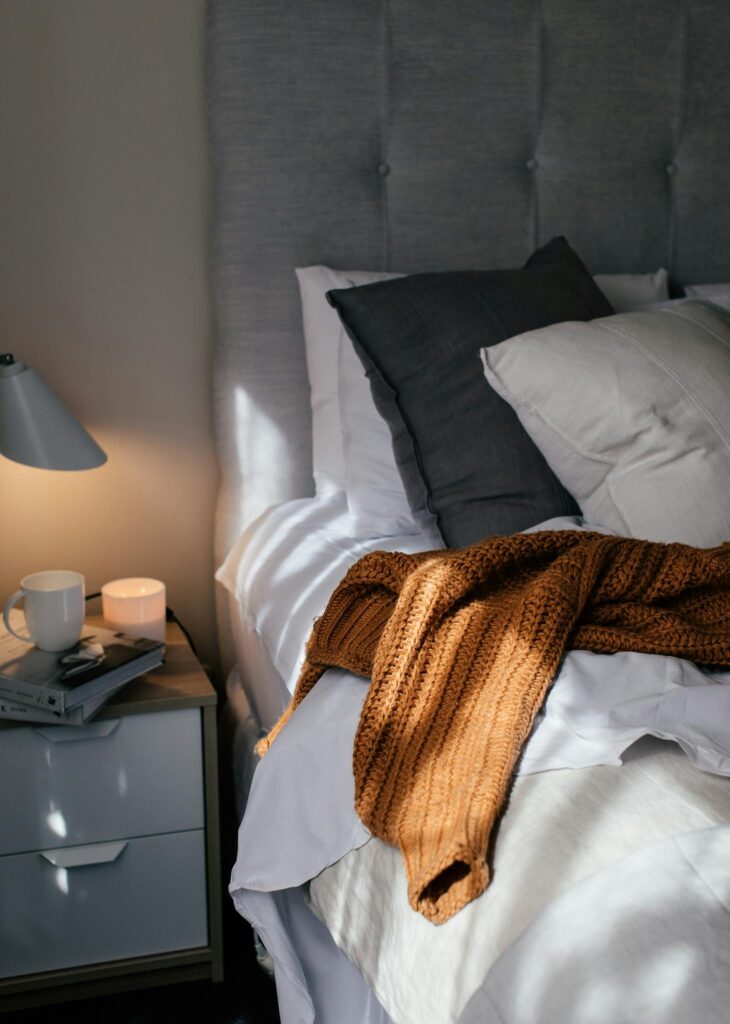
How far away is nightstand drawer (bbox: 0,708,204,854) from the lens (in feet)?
4.67

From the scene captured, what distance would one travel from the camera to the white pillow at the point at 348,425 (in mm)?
1618

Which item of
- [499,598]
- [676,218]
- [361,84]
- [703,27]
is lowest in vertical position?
[499,598]

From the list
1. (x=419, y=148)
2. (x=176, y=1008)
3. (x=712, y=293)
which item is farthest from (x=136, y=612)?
(x=712, y=293)

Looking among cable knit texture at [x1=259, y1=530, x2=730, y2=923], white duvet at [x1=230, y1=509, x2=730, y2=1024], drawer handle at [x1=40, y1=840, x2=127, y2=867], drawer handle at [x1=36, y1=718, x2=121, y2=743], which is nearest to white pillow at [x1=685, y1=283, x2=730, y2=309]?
cable knit texture at [x1=259, y1=530, x2=730, y2=923]

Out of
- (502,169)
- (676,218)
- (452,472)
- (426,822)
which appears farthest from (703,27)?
(426,822)

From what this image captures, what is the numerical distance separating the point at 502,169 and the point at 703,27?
20.7 inches

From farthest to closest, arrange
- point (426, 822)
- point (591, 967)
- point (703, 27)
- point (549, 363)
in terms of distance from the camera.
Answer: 1. point (703, 27)
2. point (549, 363)
3. point (426, 822)
4. point (591, 967)

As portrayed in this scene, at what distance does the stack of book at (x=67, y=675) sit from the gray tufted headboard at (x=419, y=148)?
1.42ft

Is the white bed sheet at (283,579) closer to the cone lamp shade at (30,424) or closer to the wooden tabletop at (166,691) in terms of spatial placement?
the wooden tabletop at (166,691)

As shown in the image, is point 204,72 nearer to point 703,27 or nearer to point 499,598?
point 703,27

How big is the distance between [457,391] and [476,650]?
61 centimetres

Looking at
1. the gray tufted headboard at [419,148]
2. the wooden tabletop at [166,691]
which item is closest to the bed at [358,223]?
the gray tufted headboard at [419,148]

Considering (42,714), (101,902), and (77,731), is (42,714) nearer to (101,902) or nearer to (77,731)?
(77,731)

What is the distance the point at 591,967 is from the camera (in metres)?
0.64
